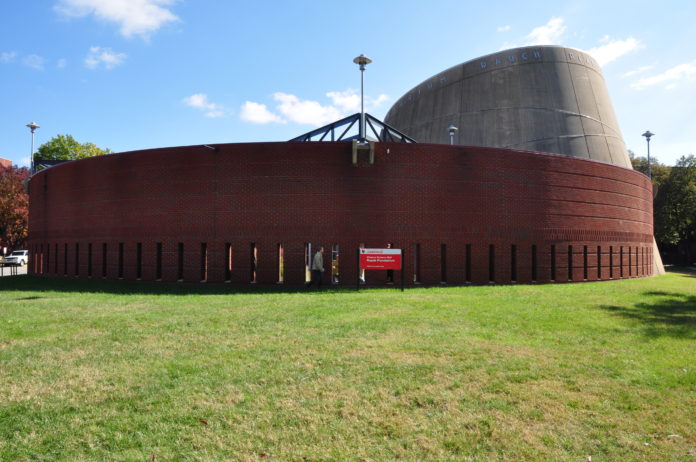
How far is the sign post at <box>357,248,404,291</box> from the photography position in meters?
15.9

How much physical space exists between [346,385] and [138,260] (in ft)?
57.8

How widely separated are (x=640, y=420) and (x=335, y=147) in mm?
15053

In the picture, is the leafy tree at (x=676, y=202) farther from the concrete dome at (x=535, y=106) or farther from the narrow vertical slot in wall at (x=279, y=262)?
the narrow vertical slot in wall at (x=279, y=262)

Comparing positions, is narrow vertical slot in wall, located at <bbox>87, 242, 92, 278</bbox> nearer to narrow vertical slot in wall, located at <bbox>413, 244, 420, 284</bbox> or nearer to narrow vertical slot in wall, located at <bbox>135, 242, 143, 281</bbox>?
narrow vertical slot in wall, located at <bbox>135, 242, 143, 281</bbox>

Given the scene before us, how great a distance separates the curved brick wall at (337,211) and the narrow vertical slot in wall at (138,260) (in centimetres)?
6

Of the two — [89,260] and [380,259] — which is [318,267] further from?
[89,260]

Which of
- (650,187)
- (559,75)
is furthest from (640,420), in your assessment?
(559,75)

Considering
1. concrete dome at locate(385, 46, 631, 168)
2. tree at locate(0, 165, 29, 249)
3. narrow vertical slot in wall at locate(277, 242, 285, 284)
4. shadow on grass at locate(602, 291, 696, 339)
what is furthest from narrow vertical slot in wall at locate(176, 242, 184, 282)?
tree at locate(0, 165, 29, 249)

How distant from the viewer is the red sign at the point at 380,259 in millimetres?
15930

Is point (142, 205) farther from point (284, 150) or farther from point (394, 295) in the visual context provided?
point (394, 295)

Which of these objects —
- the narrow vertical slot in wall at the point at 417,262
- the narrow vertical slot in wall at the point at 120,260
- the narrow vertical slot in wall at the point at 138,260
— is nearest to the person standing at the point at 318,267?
the narrow vertical slot in wall at the point at 417,262

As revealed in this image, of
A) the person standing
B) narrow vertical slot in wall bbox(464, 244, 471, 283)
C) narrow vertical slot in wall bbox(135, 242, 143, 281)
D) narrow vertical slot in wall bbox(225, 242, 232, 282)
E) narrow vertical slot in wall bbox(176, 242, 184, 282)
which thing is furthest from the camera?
narrow vertical slot in wall bbox(135, 242, 143, 281)

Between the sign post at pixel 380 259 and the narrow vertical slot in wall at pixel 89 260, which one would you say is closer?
the sign post at pixel 380 259

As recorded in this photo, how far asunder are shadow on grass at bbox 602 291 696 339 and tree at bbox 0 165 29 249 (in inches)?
2024
